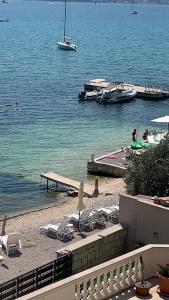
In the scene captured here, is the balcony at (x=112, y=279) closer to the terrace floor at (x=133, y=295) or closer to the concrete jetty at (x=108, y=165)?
the terrace floor at (x=133, y=295)

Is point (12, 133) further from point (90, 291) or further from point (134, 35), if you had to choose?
point (134, 35)

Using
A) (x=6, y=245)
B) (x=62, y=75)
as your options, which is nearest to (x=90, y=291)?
(x=6, y=245)

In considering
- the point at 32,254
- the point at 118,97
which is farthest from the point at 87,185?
the point at 118,97

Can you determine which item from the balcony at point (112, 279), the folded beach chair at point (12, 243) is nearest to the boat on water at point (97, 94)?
the folded beach chair at point (12, 243)

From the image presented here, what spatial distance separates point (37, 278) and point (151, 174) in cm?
726

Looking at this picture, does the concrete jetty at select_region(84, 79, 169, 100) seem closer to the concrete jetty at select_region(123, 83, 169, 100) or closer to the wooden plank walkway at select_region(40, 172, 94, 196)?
the concrete jetty at select_region(123, 83, 169, 100)

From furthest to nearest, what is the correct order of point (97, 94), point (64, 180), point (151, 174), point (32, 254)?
point (97, 94), point (64, 180), point (32, 254), point (151, 174)

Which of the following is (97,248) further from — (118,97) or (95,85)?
(95,85)

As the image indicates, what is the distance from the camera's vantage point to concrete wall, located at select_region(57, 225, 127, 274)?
39.8ft

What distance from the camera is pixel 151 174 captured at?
18.4 metres

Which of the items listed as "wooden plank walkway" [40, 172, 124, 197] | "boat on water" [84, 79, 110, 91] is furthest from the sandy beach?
"boat on water" [84, 79, 110, 91]

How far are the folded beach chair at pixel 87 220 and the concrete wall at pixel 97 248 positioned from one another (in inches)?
287

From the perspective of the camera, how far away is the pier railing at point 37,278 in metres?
11.7

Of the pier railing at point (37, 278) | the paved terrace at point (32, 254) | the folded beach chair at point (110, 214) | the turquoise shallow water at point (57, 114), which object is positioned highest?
the pier railing at point (37, 278)
